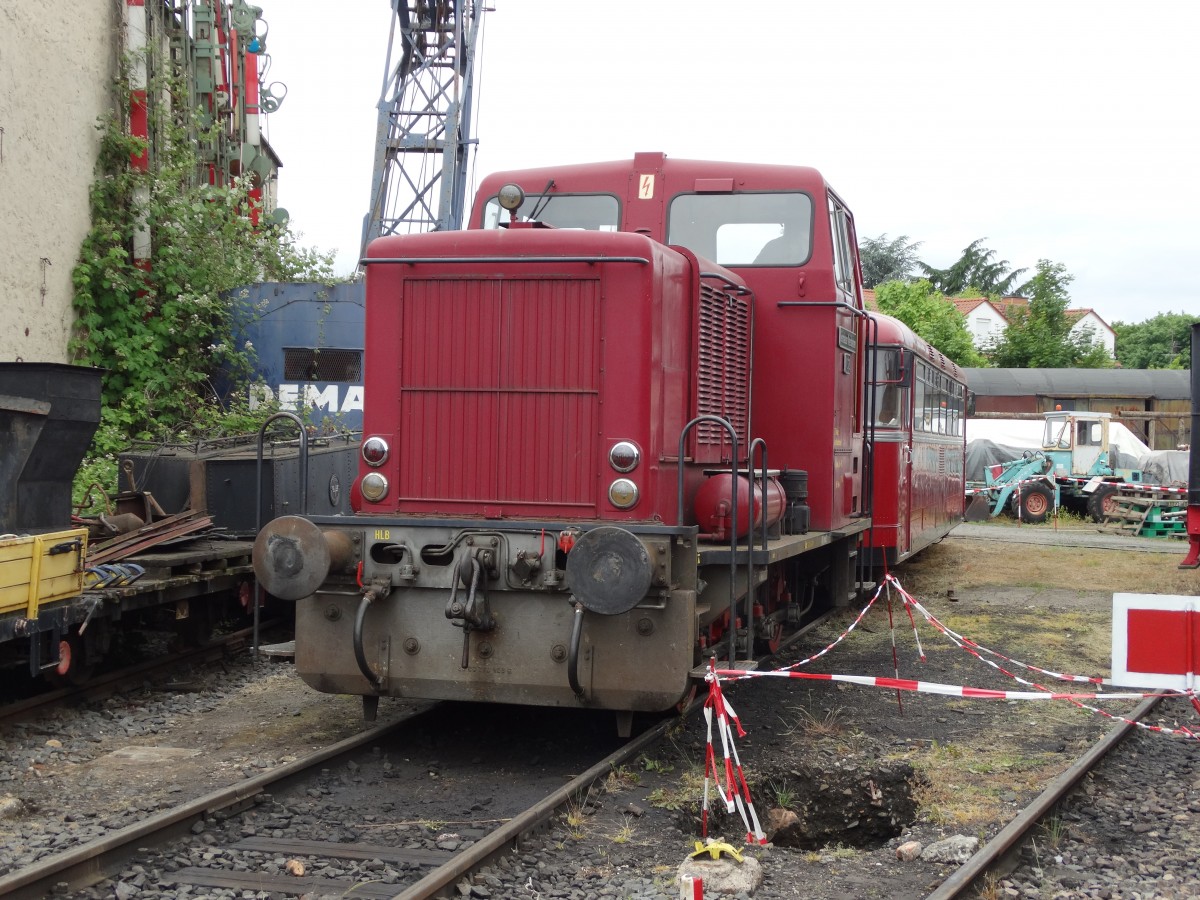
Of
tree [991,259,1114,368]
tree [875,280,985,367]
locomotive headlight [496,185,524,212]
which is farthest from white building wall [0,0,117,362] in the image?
tree [991,259,1114,368]

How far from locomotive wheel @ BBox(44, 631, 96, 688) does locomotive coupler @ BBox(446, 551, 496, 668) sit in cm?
285

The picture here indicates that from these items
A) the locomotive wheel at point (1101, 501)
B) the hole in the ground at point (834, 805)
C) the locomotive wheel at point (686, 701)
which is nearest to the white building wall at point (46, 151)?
the locomotive wheel at point (686, 701)

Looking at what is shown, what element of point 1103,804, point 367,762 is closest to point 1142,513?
point 1103,804

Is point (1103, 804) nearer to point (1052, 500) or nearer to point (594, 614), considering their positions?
point (594, 614)

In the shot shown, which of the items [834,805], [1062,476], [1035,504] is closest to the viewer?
[834,805]

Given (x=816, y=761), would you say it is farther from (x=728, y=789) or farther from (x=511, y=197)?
(x=511, y=197)

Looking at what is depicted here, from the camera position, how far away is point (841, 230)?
8.50m

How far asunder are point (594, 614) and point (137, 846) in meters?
2.26

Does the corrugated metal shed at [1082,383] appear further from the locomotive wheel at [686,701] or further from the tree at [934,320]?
the locomotive wheel at [686,701]

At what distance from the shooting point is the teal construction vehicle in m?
27.0

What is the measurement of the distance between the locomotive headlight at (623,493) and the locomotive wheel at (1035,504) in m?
22.8

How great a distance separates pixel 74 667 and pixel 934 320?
4560cm

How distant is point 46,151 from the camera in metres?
13.7

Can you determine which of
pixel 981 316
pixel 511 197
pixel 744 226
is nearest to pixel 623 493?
pixel 511 197
